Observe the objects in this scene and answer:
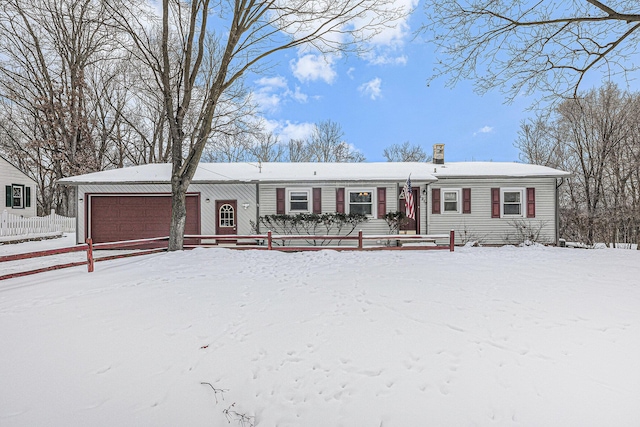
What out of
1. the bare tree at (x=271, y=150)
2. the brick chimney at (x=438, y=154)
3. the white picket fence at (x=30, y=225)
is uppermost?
the bare tree at (x=271, y=150)

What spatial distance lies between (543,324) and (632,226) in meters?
12.8

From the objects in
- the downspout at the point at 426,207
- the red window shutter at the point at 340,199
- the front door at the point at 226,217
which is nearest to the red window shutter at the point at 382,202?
the red window shutter at the point at 340,199

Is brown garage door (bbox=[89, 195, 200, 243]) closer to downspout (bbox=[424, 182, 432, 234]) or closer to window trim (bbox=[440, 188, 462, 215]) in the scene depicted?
downspout (bbox=[424, 182, 432, 234])

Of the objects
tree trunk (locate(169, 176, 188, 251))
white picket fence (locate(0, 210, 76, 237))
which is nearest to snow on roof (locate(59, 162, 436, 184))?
tree trunk (locate(169, 176, 188, 251))

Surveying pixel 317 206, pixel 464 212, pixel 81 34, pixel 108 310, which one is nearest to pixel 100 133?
pixel 81 34

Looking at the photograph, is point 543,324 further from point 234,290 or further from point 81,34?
point 81,34

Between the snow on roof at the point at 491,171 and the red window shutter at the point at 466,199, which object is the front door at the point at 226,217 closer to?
the snow on roof at the point at 491,171

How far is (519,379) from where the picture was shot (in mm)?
2877

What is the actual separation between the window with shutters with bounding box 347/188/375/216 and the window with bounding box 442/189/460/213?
347 centimetres

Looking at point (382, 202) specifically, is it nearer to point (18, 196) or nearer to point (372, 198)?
point (372, 198)

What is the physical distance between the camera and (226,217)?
41.8 feet

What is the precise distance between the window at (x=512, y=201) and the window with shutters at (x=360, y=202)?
6131 mm

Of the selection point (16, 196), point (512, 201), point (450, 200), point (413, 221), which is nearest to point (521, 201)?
point (512, 201)

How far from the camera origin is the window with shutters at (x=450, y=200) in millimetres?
13047
